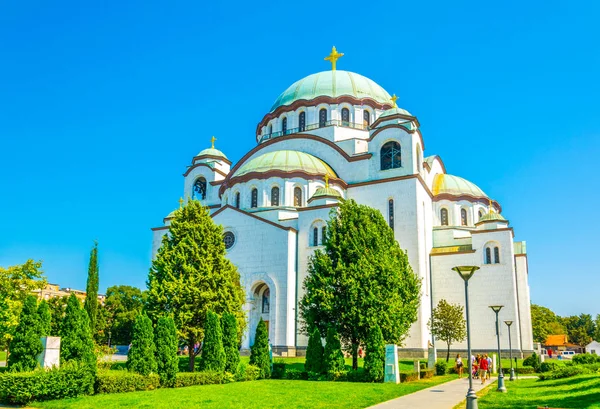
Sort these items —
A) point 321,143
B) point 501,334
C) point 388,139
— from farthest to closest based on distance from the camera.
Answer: point 321,143 → point 388,139 → point 501,334

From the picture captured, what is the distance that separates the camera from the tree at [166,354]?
60.6 feet

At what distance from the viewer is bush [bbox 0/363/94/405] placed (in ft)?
46.5

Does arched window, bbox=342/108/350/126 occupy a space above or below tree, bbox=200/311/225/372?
above

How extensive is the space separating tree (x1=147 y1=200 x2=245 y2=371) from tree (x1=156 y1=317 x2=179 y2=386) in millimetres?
2561

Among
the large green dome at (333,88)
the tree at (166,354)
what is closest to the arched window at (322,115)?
the large green dome at (333,88)

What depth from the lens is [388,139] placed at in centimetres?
3638

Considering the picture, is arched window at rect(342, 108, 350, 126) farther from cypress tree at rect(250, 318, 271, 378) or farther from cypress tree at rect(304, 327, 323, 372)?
cypress tree at rect(250, 318, 271, 378)

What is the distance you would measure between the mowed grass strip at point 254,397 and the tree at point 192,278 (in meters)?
4.07

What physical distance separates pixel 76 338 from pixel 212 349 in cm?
524

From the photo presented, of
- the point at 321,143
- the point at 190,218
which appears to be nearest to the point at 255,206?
the point at 321,143

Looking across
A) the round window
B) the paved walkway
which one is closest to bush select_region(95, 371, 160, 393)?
the paved walkway

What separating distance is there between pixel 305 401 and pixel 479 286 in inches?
916

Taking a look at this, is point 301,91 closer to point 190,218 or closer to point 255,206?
point 255,206

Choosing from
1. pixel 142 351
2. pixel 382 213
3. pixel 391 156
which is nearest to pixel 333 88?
pixel 391 156
